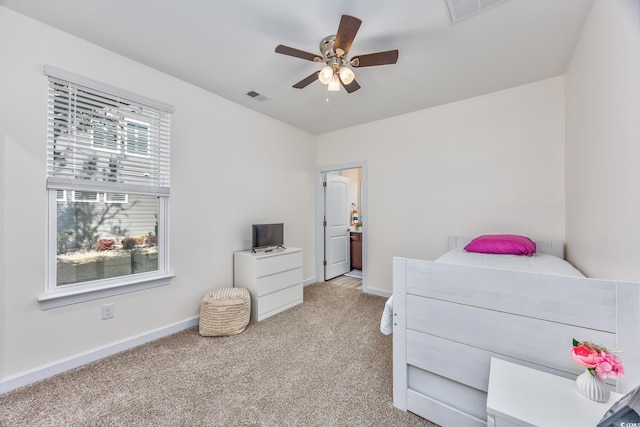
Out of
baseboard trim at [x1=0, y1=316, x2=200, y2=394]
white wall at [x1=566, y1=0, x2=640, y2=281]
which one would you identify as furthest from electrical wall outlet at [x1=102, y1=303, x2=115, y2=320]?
white wall at [x1=566, y1=0, x2=640, y2=281]

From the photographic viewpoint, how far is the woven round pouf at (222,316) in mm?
2488

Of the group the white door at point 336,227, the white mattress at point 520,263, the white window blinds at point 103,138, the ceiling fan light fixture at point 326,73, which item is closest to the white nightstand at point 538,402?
the white mattress at point 520,263

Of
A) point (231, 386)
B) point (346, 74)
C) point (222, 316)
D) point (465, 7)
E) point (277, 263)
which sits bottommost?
point (231, 386)

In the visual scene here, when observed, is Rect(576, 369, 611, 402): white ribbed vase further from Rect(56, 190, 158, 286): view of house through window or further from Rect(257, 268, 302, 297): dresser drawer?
Rect(56, 190, 158, 286): view of house through window

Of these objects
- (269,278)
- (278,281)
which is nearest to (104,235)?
(269,278)

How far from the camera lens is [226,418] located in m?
1.51

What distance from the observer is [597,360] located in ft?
3.04

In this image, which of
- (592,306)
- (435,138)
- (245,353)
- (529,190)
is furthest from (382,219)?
(592,306)

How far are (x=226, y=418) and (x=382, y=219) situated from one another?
289 cm

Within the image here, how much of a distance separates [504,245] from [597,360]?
1705 mm

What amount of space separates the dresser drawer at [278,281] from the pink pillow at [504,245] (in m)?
2.07

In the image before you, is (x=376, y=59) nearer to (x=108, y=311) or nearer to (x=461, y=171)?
(x=461, y=171)

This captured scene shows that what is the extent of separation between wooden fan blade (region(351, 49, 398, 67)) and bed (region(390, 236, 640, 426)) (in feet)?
4.86

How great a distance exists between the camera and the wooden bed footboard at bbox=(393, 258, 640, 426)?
1032mm
